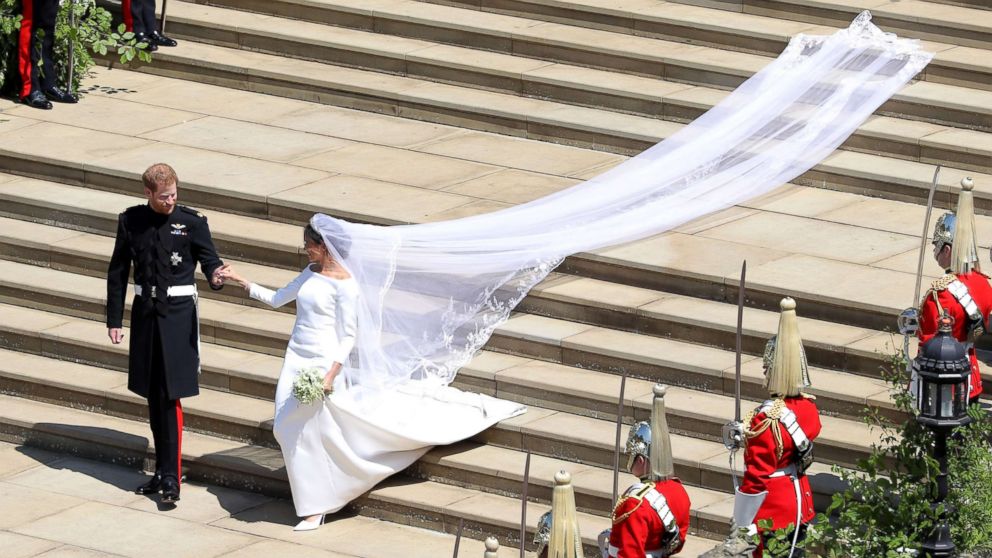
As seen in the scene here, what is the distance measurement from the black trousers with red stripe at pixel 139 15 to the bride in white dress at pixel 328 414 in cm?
623

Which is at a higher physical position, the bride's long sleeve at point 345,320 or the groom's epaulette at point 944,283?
the groom's epaulette at point 944,283

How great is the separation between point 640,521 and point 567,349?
3.65 meters

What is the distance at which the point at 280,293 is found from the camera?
11.1m

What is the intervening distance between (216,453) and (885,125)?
5586mm

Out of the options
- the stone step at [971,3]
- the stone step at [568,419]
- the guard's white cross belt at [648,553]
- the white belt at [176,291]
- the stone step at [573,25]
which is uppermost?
the stone step at [971,3]

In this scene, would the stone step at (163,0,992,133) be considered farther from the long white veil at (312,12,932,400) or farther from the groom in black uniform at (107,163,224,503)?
the groom in black uniform at (107,163,224,503)

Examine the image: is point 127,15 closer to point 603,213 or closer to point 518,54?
point 518,54

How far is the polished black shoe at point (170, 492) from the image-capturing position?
443 inches

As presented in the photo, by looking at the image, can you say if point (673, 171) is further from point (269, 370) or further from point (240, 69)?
point (240, 69)

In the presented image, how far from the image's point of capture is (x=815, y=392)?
11133 mm

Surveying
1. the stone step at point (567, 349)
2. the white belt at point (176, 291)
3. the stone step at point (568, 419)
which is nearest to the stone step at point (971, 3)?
the stone step at point (567, 349)

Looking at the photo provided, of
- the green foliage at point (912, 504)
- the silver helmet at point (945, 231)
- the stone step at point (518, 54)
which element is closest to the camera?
the green foliage at point (912, 504)

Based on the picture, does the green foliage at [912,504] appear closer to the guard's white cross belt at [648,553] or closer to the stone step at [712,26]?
the guard's white cross belt at [648,553]

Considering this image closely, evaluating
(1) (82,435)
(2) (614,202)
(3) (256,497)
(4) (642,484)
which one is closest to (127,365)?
(1) (82,435)
